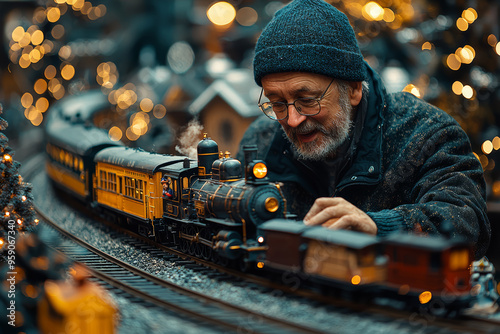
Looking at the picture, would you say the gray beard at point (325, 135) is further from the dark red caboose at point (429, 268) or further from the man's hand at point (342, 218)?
the dark red caboose at point (429, 268)

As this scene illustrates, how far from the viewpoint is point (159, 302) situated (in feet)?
16.1

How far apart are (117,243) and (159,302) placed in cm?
311

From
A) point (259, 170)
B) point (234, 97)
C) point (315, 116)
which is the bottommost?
point (259, 170)

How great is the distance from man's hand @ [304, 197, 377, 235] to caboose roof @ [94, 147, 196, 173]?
2.71m

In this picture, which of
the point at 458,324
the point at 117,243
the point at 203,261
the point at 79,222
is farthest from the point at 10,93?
the point at 458,324

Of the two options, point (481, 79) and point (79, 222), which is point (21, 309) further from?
point (481, 79)

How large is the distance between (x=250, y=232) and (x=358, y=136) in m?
1.49

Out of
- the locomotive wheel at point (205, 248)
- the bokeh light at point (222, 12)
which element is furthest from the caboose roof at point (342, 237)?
the bokeh light at point (222, 12)

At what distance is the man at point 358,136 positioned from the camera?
4922 millimetres

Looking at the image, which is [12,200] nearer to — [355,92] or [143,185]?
[143,185]

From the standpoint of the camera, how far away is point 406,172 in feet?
18.2

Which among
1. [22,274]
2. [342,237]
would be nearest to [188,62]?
[22,274]

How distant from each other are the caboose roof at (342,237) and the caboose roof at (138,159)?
2.84 meters

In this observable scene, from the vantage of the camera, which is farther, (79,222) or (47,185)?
(47,185)
